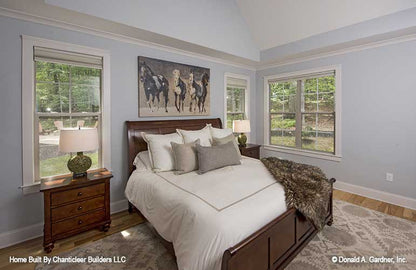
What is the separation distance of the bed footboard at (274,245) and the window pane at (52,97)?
2579 mm

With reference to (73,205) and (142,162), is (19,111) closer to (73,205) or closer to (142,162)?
(73,205)

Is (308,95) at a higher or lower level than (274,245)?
higher

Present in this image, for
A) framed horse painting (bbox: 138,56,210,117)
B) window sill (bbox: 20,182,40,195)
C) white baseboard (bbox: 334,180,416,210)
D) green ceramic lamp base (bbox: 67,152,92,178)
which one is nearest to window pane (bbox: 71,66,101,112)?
framed horse painting (bbox: 138,56,210,117)

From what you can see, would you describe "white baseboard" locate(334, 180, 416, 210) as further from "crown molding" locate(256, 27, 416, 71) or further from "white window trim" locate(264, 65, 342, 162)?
"crown molding" locate(256, 27, 416, 71)

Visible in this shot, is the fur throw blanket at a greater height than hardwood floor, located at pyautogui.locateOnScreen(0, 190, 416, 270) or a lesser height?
greater

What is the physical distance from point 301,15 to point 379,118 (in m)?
2.09

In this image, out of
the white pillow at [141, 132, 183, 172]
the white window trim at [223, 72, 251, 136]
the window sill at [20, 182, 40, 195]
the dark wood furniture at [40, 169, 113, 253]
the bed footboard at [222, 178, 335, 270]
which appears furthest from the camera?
the white window trim at [223, 72, 251, 136]

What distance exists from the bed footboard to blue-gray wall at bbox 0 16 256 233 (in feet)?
7.33

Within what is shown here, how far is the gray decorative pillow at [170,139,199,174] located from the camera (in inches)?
96.3

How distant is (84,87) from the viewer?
2693 millimetres

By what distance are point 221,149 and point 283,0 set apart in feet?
8.89

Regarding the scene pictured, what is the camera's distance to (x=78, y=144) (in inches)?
87.0

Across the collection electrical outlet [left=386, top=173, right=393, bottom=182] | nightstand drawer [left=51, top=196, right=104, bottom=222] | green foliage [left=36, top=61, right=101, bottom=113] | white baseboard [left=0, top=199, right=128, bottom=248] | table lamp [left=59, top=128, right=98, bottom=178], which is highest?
green foliage [left=36, top=61, right=101, bottom=113]

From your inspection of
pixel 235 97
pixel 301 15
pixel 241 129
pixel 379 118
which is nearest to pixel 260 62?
pixel 235 97
